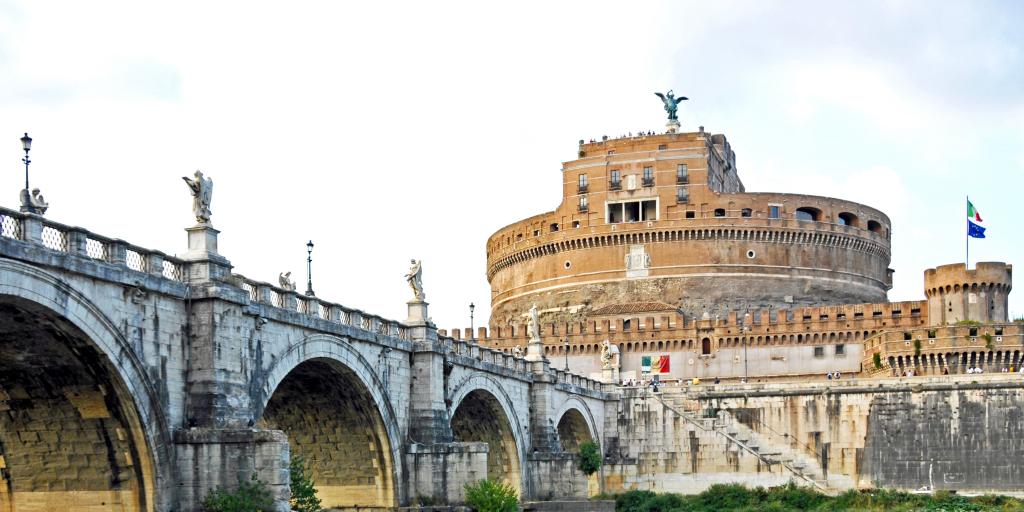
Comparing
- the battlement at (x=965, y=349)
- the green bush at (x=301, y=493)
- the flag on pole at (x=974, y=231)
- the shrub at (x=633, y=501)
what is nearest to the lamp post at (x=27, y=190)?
the green bush at (x=301, y=493)

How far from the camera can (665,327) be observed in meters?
86.4

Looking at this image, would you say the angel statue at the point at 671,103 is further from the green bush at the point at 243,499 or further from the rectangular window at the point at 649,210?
the green bush at the point at 243,499

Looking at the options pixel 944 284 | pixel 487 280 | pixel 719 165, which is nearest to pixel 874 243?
pixel 719 165

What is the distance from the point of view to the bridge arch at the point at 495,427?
51.8 metres

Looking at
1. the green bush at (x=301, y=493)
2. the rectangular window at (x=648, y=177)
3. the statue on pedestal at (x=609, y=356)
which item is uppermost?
the rectangular window at (x=648, y=177)

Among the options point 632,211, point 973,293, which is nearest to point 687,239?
point 632,211

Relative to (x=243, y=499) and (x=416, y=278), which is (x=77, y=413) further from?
(x=416, y=278)

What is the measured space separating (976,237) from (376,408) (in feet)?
174

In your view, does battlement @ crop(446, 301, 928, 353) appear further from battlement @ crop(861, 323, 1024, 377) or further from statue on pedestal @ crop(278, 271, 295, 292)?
statue on pedestal @ crop(278, 271, 295, 292)

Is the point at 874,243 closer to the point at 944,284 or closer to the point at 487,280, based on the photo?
the point at 944,284

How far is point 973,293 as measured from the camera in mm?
80125

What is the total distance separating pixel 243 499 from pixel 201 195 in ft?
22.7

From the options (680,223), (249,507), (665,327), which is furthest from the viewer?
(680,223)

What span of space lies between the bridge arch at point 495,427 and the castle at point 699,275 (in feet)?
85.1
